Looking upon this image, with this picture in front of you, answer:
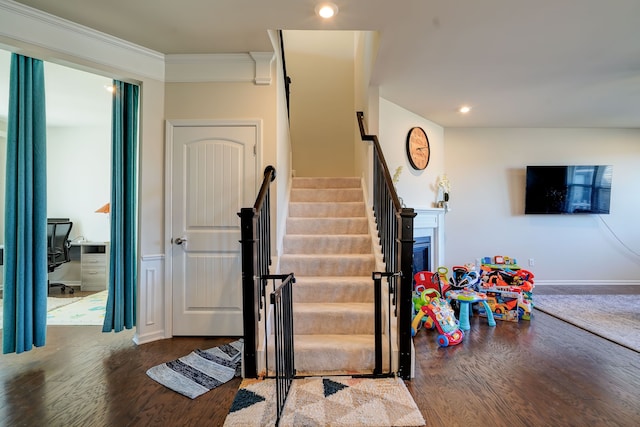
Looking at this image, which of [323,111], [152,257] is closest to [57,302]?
[152,257]

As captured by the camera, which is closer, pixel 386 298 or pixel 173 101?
pixel 386 298

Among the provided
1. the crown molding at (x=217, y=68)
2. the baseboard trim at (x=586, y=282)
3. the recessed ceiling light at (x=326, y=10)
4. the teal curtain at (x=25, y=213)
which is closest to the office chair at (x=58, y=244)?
the teal curtain at (x=25, y=213)

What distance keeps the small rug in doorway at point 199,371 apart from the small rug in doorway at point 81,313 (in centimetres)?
151

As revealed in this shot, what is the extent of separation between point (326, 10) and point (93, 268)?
486 cm

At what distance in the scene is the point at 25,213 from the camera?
236 centimetres

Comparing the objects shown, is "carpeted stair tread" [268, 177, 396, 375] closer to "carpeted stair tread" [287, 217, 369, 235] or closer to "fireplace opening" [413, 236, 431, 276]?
"carpeted stair tread" [287, 217, 369, 235]

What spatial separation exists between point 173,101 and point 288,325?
234 cm

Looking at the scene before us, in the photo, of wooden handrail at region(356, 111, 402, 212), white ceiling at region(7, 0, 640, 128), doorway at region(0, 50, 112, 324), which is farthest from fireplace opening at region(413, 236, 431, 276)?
doorway at region(0, 50, 112, 324)

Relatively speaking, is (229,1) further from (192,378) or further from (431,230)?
(431,230)

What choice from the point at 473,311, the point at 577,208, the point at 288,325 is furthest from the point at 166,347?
the point at 577,208

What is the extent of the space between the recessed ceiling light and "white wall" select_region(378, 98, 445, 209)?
1871 mm

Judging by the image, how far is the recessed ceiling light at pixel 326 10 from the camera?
2.16m

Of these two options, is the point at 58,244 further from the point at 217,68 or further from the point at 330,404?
the point at 330,404

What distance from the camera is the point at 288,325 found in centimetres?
209
